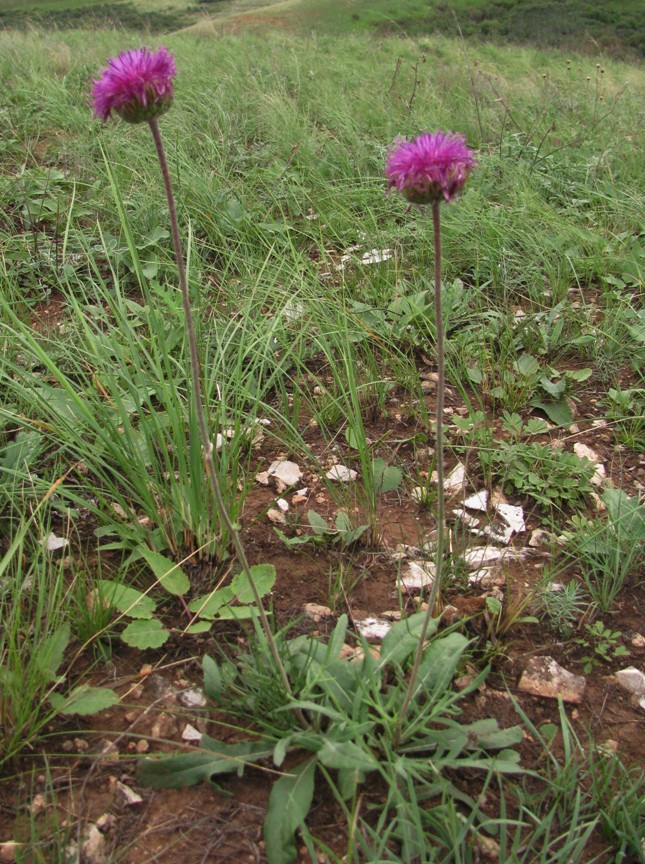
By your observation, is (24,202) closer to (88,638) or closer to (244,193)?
(244,193)

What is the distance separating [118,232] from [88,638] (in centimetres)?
224

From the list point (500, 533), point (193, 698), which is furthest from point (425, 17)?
point (193, 698)

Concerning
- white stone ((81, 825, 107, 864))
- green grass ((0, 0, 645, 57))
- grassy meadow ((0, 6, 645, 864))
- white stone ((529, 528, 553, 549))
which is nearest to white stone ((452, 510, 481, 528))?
grassy meadow ((0, 6, 645, 864))

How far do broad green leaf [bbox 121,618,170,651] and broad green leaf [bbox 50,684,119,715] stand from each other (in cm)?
12

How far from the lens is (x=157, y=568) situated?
65.4 inches

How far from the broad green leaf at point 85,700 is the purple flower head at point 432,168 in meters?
1.15

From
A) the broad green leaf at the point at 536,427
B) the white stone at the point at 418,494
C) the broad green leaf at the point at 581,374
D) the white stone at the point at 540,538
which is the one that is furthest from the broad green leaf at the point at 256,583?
the broad green leaf at the point at 581,374

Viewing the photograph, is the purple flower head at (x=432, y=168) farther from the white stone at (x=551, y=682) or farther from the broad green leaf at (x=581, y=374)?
the broad green leaf at (x=581, y=374)

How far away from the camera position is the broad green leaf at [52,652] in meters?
1.38

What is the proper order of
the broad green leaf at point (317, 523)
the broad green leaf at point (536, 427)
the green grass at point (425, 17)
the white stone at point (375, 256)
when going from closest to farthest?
the broad green leaf at point (317, 523), the broad green leaf at point (536, 427), the white stone at point (375, 256), the green grass at point (425, 17)

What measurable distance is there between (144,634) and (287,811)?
51 cm

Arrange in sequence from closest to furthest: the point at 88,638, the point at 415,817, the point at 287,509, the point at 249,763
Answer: the point at 415,817 < the point at 249,763 < the point at 88,638 < the point at 287,509

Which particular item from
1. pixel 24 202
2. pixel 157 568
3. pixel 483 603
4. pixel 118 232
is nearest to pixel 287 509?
pixel 157 568

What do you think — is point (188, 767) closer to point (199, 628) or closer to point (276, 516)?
point (199, 628)
